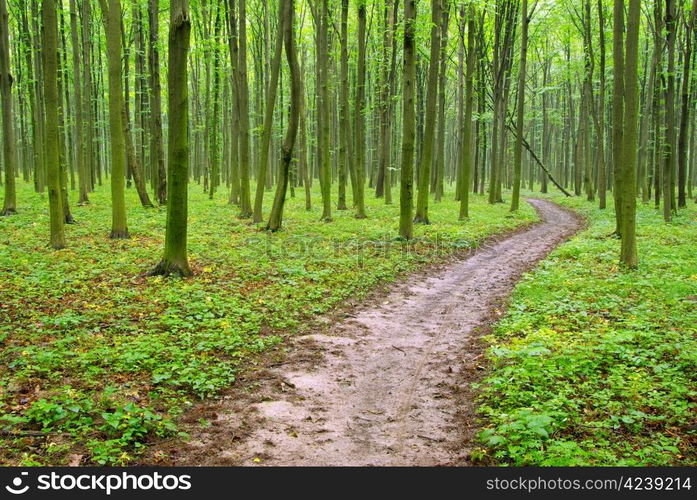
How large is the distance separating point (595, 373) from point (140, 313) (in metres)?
6.34

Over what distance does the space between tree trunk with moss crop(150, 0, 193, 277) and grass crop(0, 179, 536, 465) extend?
54cm

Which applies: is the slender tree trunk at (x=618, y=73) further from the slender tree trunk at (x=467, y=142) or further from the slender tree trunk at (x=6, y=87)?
the slender tree trunk at (x=6, y=87)

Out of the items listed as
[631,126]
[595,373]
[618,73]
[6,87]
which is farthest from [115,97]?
[618,73]

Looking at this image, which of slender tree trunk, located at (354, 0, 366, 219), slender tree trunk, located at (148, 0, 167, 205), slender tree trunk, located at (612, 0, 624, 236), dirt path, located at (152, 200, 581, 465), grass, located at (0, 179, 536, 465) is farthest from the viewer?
slender tree trunk, located at (148, 0, 167, 205)

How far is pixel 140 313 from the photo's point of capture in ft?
24.5

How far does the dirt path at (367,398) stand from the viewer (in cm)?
435

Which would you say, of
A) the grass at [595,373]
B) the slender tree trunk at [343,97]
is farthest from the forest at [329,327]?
the slender tree trunk at [343,97]

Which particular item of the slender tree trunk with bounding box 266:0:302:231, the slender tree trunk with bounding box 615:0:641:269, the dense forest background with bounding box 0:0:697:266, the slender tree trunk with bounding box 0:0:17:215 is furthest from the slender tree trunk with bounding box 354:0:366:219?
the slender tree trunk with bounding box 0:0:17:215

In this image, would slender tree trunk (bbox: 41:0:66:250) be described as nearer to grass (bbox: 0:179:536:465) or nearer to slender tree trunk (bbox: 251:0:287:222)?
grass (bbox: 0:179:536:465)

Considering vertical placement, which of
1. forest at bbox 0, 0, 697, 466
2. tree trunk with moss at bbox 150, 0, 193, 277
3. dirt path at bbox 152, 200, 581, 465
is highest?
tree trunk with moss at bbox 150, 0, 193, 277

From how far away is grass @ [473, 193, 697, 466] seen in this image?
4195 mm
